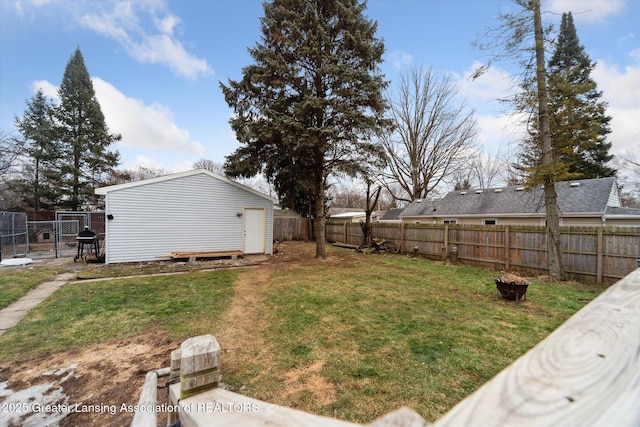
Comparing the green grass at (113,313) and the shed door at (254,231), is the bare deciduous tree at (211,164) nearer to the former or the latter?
the shed door at (254,231)

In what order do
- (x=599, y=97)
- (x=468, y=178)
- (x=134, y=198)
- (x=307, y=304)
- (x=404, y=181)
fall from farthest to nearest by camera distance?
Answer: 1. (x=468, y=178)
2. (x=404, y=181)
3. (x=599, y=97)
4. (x=134, y=198)
5. (x=307, y=304)

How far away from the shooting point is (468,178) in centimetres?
2448

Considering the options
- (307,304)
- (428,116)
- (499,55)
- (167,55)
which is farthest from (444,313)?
(428,116)

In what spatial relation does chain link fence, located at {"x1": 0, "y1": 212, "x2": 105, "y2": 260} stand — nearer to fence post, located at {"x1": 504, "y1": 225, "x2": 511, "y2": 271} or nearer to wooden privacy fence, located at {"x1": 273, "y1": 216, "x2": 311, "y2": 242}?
wooden privacy fence, located at {"x1": 273, "y1": 216, "x2": 311, "y2": 242}

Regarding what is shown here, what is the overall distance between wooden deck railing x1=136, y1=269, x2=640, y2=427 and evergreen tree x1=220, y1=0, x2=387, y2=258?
8657 millimetres

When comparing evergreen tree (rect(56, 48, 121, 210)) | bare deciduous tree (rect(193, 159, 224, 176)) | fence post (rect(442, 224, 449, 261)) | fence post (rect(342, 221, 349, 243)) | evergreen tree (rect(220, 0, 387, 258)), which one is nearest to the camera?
evergreen tree (rect(220, 0, 387, 258))

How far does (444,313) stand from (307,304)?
263 cm

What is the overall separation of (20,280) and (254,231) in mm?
7016

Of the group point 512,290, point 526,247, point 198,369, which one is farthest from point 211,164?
point 198,369

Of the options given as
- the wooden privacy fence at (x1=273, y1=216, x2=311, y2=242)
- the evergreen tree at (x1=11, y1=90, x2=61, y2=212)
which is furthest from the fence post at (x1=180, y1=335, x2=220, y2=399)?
the evergreen tree at (x1=11, y1=90, x2=61, y2=212)

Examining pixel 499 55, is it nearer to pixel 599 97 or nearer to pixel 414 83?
pixel 414 83

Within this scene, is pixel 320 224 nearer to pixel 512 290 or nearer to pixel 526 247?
pixel 512 290

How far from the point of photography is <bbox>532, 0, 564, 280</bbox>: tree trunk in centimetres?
735

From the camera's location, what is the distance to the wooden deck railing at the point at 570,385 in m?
0.42
